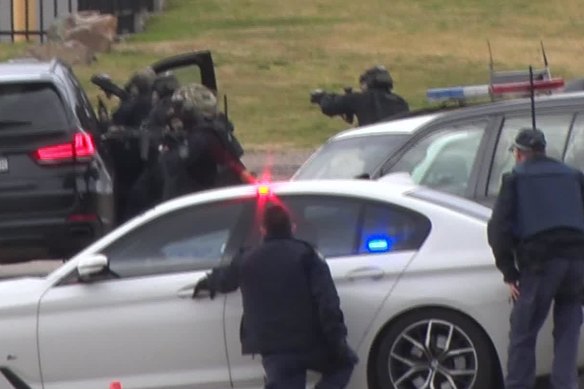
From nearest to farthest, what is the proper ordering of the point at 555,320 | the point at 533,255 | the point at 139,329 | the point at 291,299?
the point at 291,299 → the point at 533,255 → the point at 555,320 → the point at 139,329

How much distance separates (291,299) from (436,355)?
3.14ft

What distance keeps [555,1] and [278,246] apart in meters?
28.4

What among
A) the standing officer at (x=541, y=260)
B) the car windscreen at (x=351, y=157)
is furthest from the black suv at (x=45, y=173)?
the standing officer at (x=541, y=260)

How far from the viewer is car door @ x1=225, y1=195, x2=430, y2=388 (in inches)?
333

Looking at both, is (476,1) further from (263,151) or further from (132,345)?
(132,345)

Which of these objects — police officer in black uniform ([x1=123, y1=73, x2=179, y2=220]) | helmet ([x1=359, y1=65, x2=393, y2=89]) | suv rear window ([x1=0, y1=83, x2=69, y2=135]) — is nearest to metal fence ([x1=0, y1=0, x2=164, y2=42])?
helmet ([x1=359, y1=65, x2=393, y2=89])

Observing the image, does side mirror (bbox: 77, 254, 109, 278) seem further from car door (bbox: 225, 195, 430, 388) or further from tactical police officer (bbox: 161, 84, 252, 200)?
tactical police officer (bbox: 161, 84, 252, 200)

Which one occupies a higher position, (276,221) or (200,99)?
(276,221)

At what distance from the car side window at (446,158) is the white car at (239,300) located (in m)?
1.56

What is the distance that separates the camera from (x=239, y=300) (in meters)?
8.51

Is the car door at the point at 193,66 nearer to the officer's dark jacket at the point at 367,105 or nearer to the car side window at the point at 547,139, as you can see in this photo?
the officer's dark jacket at the point at 367,105

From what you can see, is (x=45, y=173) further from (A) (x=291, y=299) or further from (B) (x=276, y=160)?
(B) (x=276, y=160)

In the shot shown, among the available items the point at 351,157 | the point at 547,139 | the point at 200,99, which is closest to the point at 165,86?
the point at 200,99

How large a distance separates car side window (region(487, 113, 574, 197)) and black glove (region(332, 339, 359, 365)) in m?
2.48
